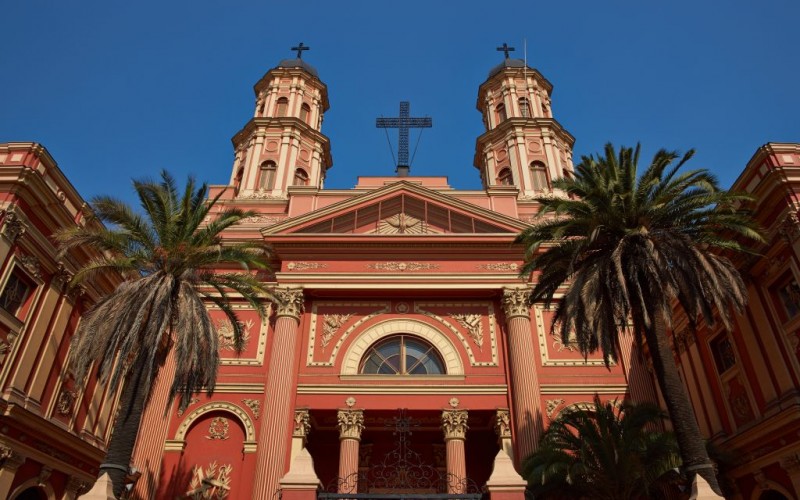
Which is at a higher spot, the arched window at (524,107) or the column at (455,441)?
the arched window at (524,107)

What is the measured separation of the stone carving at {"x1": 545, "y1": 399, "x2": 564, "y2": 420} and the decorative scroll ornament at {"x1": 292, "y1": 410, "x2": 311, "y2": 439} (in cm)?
850

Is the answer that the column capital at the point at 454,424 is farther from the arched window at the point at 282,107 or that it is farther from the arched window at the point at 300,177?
the arched window at the point at 282,107

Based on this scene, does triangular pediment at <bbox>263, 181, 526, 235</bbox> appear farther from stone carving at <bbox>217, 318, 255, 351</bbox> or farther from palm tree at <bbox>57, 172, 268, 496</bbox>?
palm tree at <bbox>57, 172, 268, 496</bbox>

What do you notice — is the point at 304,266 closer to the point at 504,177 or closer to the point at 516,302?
the point at 516,302

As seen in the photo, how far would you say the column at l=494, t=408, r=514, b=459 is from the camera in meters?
20.1

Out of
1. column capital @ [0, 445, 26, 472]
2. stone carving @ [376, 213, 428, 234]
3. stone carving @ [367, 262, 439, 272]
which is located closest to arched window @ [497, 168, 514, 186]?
stone carving @ [376, 213, 428, 234]

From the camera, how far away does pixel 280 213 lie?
2786cm

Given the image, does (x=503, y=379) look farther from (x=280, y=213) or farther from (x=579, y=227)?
(x=280, y=213)

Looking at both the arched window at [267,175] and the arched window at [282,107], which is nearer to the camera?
the arched window at [267,175]

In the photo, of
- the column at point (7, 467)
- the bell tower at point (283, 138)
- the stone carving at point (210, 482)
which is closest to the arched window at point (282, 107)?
the bell tower at point (283, 138)

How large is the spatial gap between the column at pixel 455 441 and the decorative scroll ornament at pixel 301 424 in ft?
15.6

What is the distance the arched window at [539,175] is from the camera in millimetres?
31741

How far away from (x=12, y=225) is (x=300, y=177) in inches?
681

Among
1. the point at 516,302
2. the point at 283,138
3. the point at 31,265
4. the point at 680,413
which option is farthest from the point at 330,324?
the point at 283,138
